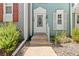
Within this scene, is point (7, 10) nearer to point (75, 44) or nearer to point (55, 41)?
point (55, 41)

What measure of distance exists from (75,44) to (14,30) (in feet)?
2.79

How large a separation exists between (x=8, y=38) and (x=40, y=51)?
465mm

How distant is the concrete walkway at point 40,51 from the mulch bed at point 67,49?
0.08 metres

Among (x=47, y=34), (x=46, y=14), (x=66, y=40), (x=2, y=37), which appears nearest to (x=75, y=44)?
(x=66, y=40)

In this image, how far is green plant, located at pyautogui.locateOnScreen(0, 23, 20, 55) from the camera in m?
2.51

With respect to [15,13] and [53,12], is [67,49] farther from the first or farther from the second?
[15,13]

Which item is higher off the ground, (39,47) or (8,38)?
(8,38)

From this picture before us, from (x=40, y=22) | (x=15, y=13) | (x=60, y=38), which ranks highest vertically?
(x=15, y=13)

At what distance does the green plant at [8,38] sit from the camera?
2.51 meters

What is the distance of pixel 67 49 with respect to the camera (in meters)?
2.61

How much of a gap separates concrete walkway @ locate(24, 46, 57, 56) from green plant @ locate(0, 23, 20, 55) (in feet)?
0.71

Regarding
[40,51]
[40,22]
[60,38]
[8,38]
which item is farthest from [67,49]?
[8,38]

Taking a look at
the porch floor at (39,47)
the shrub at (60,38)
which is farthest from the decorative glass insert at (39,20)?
the shrub at (60,38)

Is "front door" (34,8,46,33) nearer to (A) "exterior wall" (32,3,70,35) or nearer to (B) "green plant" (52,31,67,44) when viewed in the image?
(A) "exterior wall" (32,3,70,35)
